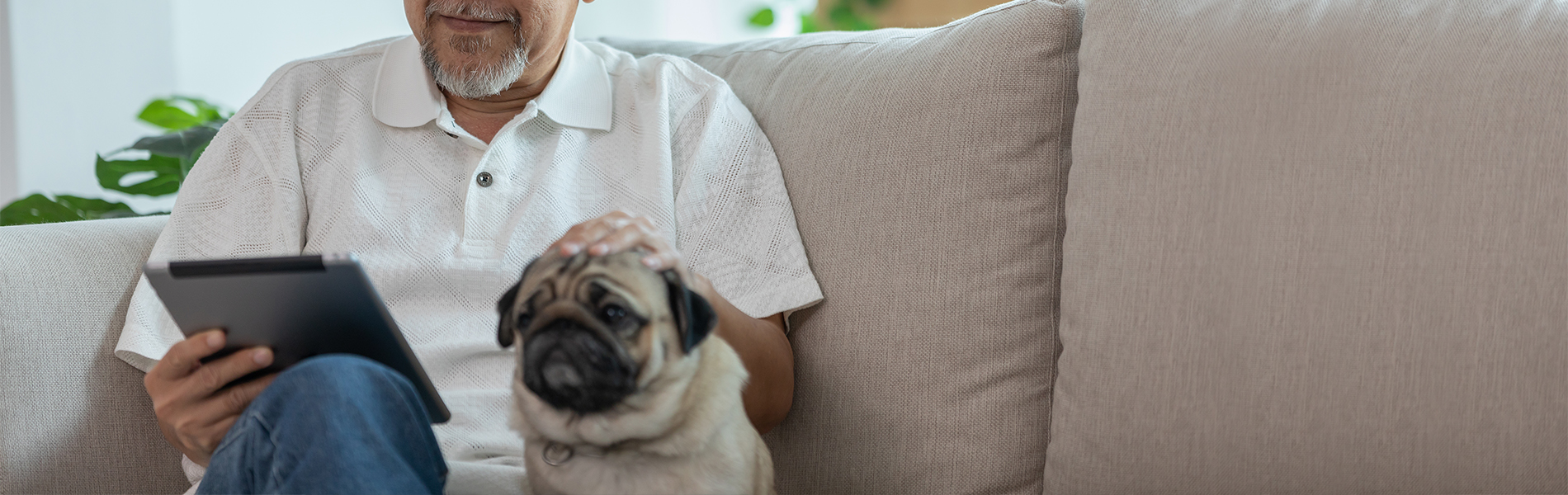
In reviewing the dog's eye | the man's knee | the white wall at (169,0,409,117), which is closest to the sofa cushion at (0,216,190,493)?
the man's knee

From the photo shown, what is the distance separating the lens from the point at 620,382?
23.0 inches

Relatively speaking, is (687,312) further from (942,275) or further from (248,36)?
(248,36)

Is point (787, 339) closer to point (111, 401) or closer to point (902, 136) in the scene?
Answer: point (902, 136)

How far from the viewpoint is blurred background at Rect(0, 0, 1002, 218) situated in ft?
8.83

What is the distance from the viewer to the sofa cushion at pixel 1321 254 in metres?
→ 0.87

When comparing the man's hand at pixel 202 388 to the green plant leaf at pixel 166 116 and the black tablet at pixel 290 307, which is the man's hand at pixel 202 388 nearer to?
the black tablet at pixel 290 307

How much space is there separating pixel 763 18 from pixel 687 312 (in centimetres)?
259

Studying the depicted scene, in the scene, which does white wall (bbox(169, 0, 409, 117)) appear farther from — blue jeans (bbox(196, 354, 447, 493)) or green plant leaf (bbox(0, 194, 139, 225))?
blue jeans (bbox(196, 354, 447, 493))

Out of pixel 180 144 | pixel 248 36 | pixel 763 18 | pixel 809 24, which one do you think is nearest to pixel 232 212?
pixel 180 144

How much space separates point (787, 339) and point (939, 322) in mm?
177

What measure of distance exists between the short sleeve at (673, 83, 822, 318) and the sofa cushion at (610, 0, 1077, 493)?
3cm

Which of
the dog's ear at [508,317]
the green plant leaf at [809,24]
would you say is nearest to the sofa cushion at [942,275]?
the dog's ear at [508,317]

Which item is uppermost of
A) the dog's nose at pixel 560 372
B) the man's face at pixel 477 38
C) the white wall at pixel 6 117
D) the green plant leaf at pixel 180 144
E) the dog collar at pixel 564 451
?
the man's face at pixel 477 38

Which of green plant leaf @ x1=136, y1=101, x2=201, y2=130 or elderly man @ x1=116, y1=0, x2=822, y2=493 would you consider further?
green plant leaf @ x1=136, y1=101, x2=201, y2=130
